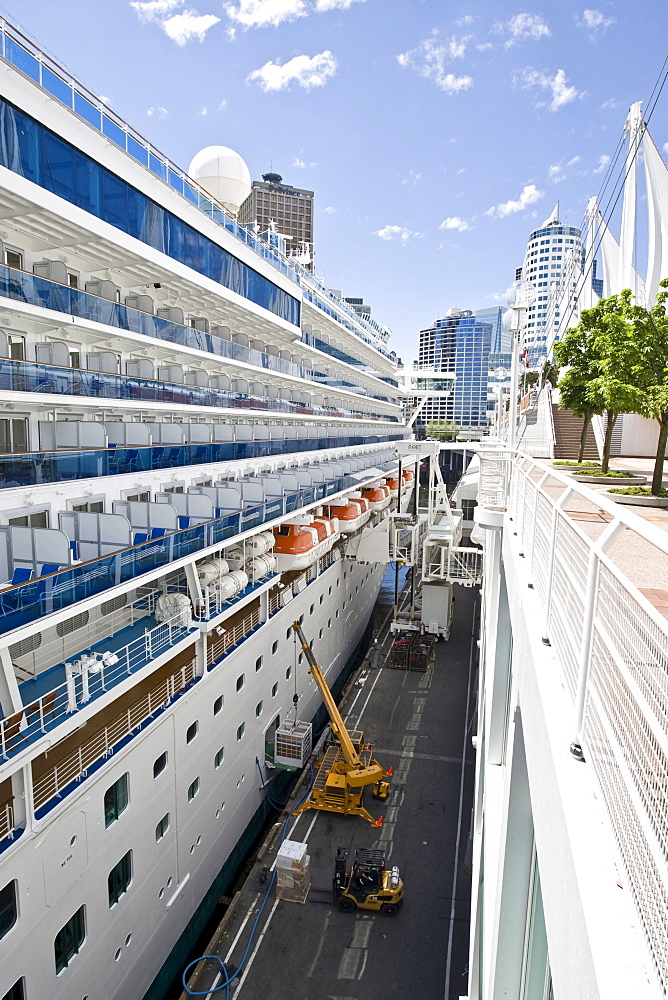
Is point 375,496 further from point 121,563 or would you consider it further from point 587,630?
point 587,630

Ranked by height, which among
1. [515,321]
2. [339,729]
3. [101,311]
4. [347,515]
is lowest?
[339,729]

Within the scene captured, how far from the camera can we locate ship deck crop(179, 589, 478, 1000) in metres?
9.61

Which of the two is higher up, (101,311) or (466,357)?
(466,357)

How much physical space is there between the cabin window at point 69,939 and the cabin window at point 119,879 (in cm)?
57

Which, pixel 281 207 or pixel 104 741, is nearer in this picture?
pixel 104 741

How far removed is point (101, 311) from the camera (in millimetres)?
10234

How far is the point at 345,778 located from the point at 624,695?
13.0 m

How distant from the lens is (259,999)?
30.2ft

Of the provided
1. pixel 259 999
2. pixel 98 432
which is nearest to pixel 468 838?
pixel 259 999

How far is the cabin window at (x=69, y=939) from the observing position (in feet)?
24.5

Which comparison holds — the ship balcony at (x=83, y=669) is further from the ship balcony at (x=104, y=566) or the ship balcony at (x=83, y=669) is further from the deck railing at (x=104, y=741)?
the ship balcony at (x=104, y=566)

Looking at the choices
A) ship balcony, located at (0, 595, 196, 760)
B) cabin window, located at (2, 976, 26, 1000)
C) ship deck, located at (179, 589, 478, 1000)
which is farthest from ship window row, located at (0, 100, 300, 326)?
ship deck, located at (179, 589, 478, 1000)

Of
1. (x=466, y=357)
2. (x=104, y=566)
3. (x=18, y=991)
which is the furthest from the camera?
(x=466, y=357)

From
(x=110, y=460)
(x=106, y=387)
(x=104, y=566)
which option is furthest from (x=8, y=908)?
(x=106, y=387)
